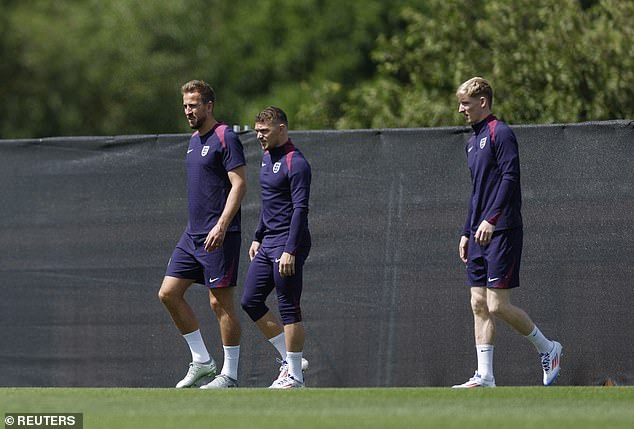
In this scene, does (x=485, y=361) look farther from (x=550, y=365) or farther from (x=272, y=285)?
(x=272, y=285)

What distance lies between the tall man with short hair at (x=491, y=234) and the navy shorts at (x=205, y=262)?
1622mm

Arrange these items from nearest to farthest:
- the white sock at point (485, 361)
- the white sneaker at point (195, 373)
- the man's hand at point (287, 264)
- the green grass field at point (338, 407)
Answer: the green grass field at point (338, 407)
the man's hand at point (287, 264)
the white sock at point (485, 361)
the white sneaker at point (195, 373)

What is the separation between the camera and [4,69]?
109ft

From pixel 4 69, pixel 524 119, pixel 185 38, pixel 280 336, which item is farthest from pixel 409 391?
pixel 185 38

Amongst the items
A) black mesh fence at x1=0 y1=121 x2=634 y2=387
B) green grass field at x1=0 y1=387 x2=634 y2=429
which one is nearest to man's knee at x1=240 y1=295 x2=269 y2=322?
green grass field at x1=0 y1=387 x2=634 y2=429

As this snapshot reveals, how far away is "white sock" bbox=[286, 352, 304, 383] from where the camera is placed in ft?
31.8

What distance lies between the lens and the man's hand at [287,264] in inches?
372

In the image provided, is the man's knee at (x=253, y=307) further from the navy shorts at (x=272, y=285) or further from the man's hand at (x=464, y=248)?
the man's hand at (x=464, y=248)

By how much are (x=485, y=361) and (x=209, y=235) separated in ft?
6.80

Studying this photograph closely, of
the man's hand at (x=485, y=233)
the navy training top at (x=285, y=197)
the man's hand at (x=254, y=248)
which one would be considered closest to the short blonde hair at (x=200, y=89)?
the navy training top at (x=285, y=197)

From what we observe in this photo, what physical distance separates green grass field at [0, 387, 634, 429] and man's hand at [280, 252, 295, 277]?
80 cm

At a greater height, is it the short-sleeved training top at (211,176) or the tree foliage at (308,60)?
the tree foliage at (308,60)

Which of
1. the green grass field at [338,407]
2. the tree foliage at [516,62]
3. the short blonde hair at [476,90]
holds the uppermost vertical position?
the tree foliage at [516,62]

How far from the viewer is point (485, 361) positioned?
9562 mm
